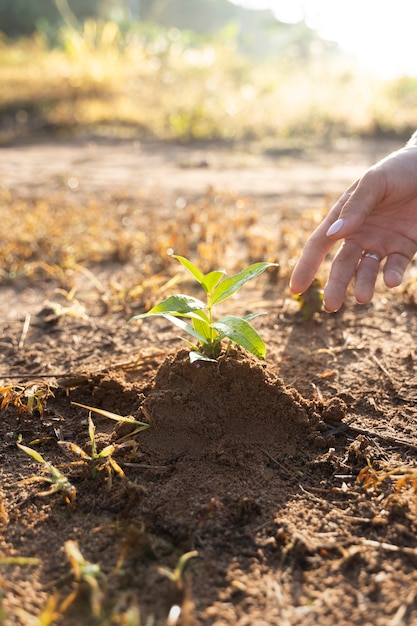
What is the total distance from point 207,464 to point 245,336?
40cm

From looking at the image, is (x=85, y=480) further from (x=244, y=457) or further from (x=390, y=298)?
(x=390, y=298)

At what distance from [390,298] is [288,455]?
142 centimetres

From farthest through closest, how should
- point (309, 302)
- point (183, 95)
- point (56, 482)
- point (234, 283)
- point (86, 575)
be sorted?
point (183, 95), point (309, 302), point (234, 283), point (56, 482), point (86, 575)

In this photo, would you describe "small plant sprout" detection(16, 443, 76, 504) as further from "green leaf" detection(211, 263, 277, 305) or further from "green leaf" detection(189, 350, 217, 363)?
"green leaf" detection(211, 263, 277, 305)

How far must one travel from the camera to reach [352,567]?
1439 millimetres

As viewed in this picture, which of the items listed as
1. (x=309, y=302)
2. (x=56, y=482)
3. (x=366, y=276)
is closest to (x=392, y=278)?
(x=366, y=276)

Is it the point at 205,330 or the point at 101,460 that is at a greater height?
the point at 205,330

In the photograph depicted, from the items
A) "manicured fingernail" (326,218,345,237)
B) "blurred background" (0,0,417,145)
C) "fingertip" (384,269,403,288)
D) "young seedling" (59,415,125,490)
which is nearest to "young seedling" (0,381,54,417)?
"young seedling" (59,415,125,490)

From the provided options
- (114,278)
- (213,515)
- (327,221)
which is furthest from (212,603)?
(114,278)

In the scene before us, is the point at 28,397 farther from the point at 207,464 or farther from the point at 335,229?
the point at 335,229

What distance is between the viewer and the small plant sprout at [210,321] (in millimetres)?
1839

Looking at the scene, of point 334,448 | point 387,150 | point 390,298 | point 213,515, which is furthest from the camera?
point 387,150

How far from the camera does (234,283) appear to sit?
2059mm

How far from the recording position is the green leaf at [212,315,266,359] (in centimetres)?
183
